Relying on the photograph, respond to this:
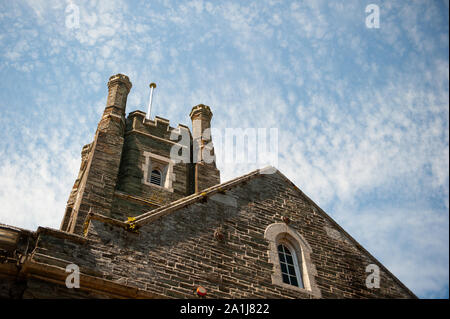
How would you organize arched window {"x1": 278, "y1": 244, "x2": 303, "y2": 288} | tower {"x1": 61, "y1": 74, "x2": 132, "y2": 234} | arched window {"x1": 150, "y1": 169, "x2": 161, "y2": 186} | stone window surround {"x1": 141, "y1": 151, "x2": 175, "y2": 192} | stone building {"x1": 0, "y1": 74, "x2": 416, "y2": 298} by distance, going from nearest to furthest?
stone building {"x1": 0, "y1": 74, "x2": 416, "y2": 298}, arched window {"x1": 278, "y1": 244, "x2": 303, "y2": 288}, tower {"x1": 61, "y1": 74, "x2": 132, "y2": 234}, stone window surround {"x1": 141, "y1": 151, "x2": 175, "y2": 192}, arched window {"x1": 150, "y1": 169, "x2": 161, "y2": 186}

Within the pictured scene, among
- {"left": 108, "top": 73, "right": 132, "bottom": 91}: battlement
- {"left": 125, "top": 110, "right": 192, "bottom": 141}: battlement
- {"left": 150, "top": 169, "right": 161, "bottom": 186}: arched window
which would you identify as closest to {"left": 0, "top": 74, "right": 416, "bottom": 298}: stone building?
{"left": 150, "top": 169, "right": 161, "bottom": 186}: arched window

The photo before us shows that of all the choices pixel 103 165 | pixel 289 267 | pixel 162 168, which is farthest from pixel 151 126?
pixel 289 267

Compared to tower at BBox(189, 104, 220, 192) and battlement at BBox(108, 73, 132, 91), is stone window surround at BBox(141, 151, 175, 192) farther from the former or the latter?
battlement at BBox(108, 73, 132, 91)

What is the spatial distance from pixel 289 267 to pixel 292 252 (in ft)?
1.94

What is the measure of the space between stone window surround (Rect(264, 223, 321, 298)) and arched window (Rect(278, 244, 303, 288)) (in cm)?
9

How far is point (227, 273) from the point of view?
34.0ft

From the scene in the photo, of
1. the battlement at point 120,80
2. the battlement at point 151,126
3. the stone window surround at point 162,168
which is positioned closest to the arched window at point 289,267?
the stone window surround at point 162,168

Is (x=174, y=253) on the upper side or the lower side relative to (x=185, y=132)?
lower

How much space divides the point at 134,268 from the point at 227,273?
2.12 m

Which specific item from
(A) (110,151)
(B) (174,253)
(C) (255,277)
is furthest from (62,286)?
(A) (110,151)

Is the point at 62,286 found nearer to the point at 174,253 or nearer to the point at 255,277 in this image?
the point at 174,253

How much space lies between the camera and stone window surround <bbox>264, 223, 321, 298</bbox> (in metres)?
11.0

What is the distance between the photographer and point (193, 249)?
34.1 feet
